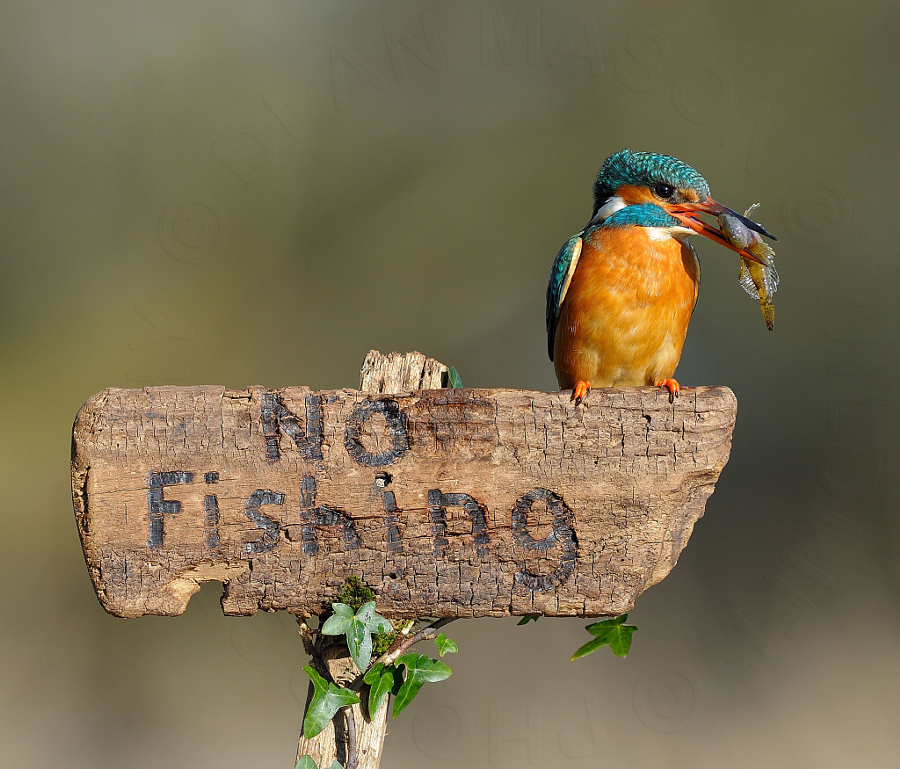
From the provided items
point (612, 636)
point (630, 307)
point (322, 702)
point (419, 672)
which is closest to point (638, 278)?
point (630, 307)

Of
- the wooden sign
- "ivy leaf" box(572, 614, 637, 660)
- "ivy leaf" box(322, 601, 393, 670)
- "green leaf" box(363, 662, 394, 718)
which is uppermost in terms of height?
the wooden sign

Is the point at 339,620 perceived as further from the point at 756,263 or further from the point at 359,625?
the point at 756,263

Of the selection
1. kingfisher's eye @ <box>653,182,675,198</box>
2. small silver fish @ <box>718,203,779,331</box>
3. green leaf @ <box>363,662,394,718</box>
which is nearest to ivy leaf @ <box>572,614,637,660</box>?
green leaf @ <box>363,662,394,718</box>

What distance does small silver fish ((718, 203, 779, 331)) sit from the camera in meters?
1.81

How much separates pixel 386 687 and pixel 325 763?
27 cm

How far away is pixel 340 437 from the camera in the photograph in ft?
5.03

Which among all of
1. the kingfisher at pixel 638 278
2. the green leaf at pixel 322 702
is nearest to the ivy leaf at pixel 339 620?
the green leaf at pixel 322 702

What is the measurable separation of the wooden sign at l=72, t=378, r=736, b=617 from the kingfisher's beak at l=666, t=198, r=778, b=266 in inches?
20.6

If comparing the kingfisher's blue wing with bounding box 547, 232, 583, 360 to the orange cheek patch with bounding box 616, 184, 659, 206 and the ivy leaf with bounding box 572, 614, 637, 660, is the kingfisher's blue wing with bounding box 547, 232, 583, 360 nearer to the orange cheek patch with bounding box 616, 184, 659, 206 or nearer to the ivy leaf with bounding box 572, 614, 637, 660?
the orange cheek patch with bounding box 616, 184, 659, 206

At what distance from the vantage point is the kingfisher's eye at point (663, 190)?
6.52 feet

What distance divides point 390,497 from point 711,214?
113cm

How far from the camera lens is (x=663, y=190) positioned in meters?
2.00

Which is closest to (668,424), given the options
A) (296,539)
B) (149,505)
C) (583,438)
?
(583,438)

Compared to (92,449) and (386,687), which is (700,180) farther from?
(92,449)
